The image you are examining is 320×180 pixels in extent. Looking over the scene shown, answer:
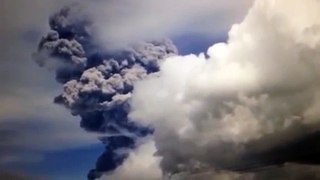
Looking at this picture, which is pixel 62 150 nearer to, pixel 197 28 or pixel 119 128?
pixel 119 128

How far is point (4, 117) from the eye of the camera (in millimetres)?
3080

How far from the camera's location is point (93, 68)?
3020 mm

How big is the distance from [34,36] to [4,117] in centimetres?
55

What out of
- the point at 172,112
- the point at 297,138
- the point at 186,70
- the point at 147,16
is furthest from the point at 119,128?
the point at 297,138

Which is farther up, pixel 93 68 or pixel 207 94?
pixel 93 68

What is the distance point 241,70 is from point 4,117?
1.51 metres

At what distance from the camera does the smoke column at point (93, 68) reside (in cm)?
298

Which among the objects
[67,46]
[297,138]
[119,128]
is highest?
[67,46]

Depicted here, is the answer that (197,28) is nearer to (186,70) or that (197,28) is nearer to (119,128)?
(186,70)

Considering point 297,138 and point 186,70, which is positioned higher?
point 186,70

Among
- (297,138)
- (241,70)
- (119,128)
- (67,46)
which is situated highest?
(67,46)

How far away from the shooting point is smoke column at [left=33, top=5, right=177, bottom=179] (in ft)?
9.78

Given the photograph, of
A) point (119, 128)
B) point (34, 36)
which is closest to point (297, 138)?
point (119, 128)

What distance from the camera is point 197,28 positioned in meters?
3.07
